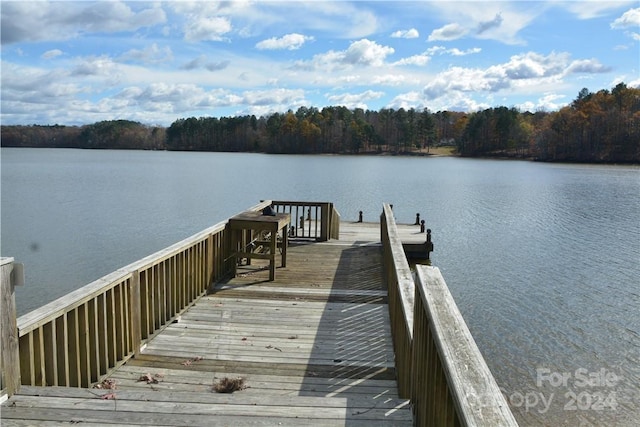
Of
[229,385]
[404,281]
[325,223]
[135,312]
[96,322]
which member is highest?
[404,281]

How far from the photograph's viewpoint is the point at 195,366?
4.74 meters

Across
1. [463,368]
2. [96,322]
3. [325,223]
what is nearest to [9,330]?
[96,322]

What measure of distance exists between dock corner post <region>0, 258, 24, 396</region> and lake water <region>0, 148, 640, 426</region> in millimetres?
6562

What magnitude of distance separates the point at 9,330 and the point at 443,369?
2.51 m

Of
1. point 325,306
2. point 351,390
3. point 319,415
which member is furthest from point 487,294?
point 319,415

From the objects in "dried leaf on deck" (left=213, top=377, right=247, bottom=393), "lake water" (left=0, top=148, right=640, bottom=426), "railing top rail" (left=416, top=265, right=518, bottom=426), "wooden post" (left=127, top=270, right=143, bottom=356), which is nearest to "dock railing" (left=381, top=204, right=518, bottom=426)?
"railing top rail" (left=416, top=265, right=518, bottom=426)

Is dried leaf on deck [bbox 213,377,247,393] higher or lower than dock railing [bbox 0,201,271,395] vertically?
lower

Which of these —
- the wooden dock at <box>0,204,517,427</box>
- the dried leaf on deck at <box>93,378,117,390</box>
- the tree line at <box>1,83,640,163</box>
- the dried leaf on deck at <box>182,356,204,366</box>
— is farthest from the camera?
the tree line at <box>1,83,640,163</box>

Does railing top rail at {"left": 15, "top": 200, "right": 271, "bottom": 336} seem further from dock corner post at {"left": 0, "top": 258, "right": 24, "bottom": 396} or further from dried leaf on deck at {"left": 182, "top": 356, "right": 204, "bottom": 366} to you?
dried leaf on deck at {"left": 182, "top": 356, "right": 204, "bottom": 366}

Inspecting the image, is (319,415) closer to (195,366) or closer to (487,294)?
(195,366)

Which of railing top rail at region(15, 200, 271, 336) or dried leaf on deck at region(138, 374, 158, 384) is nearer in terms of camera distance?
railing top rail at region(15, 200, 271, 336)

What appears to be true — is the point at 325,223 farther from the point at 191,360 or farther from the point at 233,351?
the point at 191,360

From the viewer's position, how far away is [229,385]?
13.7ft

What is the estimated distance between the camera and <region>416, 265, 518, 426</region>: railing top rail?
1766mm
